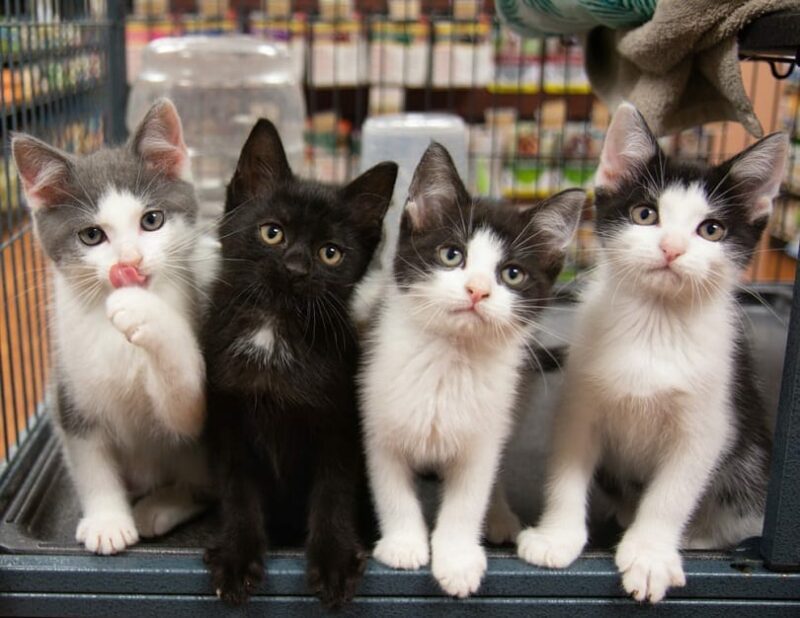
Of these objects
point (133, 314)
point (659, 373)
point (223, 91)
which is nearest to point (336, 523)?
point (133, 314)

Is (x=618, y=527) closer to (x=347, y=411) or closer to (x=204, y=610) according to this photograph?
(x=347, y=411)

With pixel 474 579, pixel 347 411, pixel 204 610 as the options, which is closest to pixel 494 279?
pixel 347 411

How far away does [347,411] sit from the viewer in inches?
46.1

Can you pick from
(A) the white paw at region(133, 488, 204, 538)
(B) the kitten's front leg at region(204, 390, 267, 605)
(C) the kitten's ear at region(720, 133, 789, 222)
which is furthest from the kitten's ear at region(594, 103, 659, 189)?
Answer: (A) the white paw at region(133, 488, 204, 538)

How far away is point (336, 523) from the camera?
1.12 meters

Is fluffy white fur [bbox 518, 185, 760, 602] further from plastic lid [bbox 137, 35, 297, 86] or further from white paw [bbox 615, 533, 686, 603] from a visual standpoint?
plastic lid [bbox 137, 35, 297, 86]

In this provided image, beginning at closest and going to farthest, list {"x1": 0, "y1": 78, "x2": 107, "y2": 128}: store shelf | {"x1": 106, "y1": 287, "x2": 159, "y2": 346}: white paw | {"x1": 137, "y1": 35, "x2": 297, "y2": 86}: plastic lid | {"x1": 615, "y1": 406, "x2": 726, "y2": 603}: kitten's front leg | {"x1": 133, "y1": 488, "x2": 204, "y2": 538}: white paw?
{"x1": 106, "y1": 287, "x2": 159, "y2": 346}: white paw, {"x1": 615, "y1": 406, "x2": 726, "y2": 603}: kitten's front leg, {"x1": 133, "y1": 488, "x2": 204, "y2": 538}: white paw, {"x1": 0, "y1": 78, "x2": 107, "y2": 128}: store shelf, {"x1": 137, "y1": 35, "x2": 297, "y2": 86}: plastic lid

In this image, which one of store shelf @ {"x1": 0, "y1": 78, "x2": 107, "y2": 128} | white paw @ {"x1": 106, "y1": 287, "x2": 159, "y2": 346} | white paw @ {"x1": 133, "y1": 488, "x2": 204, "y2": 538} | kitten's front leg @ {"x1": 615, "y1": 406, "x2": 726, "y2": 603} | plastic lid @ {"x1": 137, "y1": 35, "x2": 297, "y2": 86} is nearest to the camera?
white paw @ {"x1": 106, "y1": 287, "x2": 159, "y2": 346}

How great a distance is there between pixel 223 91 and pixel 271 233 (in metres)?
2.00

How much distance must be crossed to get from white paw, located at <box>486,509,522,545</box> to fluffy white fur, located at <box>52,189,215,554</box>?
49 centimetres

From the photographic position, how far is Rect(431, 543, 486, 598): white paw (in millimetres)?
1081

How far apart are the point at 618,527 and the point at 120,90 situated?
1.78 metres

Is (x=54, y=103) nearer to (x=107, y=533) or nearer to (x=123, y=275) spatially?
(x=123, y=275)

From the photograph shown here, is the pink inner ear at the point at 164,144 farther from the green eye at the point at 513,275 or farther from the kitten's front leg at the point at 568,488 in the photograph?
the kitten's front leg at the point at 568,488
